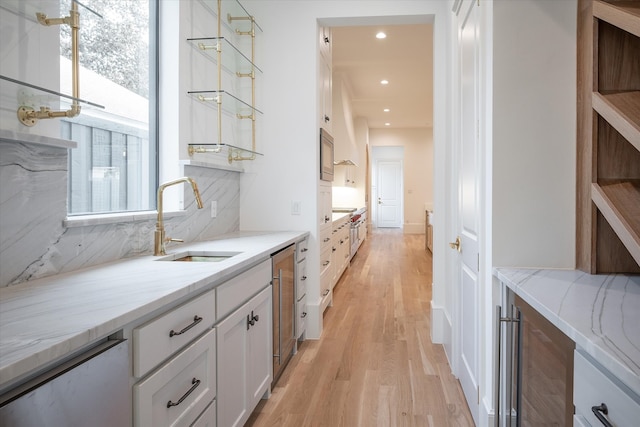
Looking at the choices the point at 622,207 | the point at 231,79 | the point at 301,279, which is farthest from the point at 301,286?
the point at 622,207

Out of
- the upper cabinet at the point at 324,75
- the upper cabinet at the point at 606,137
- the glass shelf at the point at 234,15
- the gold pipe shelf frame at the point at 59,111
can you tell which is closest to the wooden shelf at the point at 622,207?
the upper cabinet at the point at 606,137

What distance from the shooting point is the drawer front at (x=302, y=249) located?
10.2 feet

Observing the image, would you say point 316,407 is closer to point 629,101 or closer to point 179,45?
point 629,101

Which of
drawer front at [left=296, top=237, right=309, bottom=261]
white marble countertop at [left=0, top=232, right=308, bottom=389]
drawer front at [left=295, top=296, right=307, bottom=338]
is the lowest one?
drawer front at [left=295, top=296, right=307, bottom=338]

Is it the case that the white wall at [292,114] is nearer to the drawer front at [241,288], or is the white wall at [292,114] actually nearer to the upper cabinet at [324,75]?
the upper cabinet at [324,75]

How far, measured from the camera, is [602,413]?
2.92 ft

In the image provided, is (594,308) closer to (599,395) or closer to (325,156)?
(599,395)

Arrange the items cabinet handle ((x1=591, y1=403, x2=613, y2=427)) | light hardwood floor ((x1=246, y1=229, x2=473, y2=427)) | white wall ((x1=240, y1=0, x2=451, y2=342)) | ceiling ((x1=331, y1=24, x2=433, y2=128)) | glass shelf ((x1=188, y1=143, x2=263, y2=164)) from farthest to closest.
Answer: ceiling ((x1=331, y1=24, x2=433, y2=128)) < white wall ((x1=240, y1=0, x2=451, y2=342)) < glass shelf ((x1=188, y1=143, x2=263, y2=164)) < light hardwood floor ((x1=246, y1=229, x2=473, y2=427)) < cabinet handle ((x1=591, y1=403, x2=613, y2=427))

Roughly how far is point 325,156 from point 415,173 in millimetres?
9414

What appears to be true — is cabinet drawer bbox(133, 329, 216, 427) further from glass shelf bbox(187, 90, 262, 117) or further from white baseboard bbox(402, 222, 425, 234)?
white baseboard bbox(402, 222, 425, 234)

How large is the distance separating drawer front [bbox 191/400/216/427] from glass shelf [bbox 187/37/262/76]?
6.58ft

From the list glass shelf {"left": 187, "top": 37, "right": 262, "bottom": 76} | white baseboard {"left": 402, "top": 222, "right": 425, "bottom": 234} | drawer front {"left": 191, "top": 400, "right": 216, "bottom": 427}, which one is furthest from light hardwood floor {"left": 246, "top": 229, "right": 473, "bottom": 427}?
white baseboard {"left": 402, "top": 222, "right": 425, "bottom": 234}

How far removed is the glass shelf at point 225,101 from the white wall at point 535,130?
5.20ft

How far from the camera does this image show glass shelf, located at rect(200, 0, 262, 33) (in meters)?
2.95
